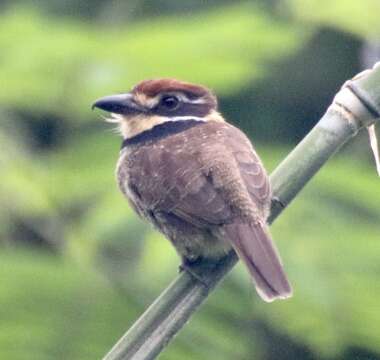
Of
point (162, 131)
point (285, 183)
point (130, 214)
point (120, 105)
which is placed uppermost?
point (285, 183)

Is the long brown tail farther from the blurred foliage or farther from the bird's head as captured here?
the blurred foliage

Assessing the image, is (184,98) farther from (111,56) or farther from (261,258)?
(261,258)

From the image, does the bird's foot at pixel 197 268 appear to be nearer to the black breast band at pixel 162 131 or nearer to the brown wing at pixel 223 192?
the brown wing at pixel 223 192

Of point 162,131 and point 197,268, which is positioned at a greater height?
point 197,268

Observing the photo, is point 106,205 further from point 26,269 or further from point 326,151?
point 326,151

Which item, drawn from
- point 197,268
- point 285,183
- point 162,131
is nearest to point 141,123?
point 162,131

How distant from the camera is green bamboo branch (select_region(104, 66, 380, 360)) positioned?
2152 millimetres

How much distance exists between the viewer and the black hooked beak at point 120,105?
132 inches

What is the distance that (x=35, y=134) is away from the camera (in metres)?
4.16

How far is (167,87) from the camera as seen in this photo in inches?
138

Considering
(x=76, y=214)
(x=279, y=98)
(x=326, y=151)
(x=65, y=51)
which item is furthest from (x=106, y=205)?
(x=279, y=98)

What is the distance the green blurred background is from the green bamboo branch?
767 millimetres

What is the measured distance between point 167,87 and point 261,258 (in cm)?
87

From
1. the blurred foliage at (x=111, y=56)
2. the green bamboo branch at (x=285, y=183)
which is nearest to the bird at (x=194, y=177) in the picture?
the blurred foliage at (x=111, y=56)
